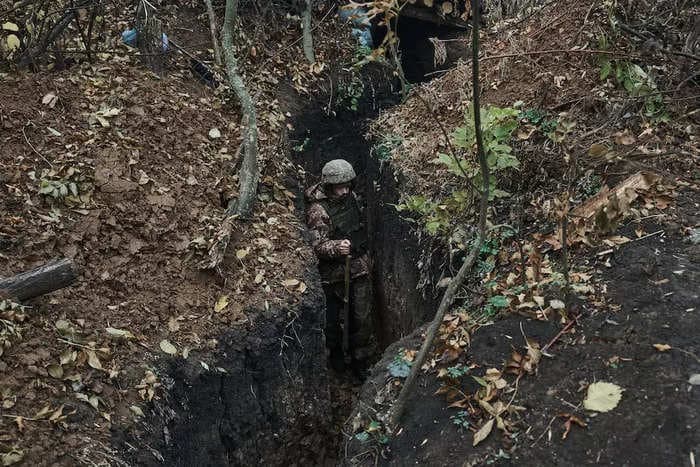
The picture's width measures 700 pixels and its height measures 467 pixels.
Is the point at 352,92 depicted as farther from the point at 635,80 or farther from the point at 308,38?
the point at 635,80

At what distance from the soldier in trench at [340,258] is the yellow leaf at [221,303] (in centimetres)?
189

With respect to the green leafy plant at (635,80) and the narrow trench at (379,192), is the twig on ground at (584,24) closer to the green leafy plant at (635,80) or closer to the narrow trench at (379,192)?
the green leafy plant at (635,80)

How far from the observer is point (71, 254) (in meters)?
4.75

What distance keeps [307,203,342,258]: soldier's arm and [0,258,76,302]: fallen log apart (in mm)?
3235

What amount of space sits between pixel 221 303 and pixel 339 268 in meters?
2.49

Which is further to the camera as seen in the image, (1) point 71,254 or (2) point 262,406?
(2) point 262,406

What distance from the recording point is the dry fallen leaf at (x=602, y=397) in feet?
9.98

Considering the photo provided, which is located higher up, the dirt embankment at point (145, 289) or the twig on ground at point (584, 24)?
the twig on ground at point (584, 24)

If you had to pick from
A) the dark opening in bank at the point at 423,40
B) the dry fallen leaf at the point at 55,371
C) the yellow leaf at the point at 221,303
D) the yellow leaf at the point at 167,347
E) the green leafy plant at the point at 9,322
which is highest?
the dark opening in bank at the point at 423,40

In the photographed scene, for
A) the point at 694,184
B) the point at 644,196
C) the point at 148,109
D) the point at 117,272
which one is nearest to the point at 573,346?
the point at 644,196

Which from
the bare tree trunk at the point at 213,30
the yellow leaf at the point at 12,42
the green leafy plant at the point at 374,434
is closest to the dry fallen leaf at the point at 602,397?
the green leafy plant at the point at 374,434

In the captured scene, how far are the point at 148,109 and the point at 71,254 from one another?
7.36ft

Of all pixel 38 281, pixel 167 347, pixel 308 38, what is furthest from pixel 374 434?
pixel 308 38

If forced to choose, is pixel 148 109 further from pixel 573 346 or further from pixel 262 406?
pixel 573 346
